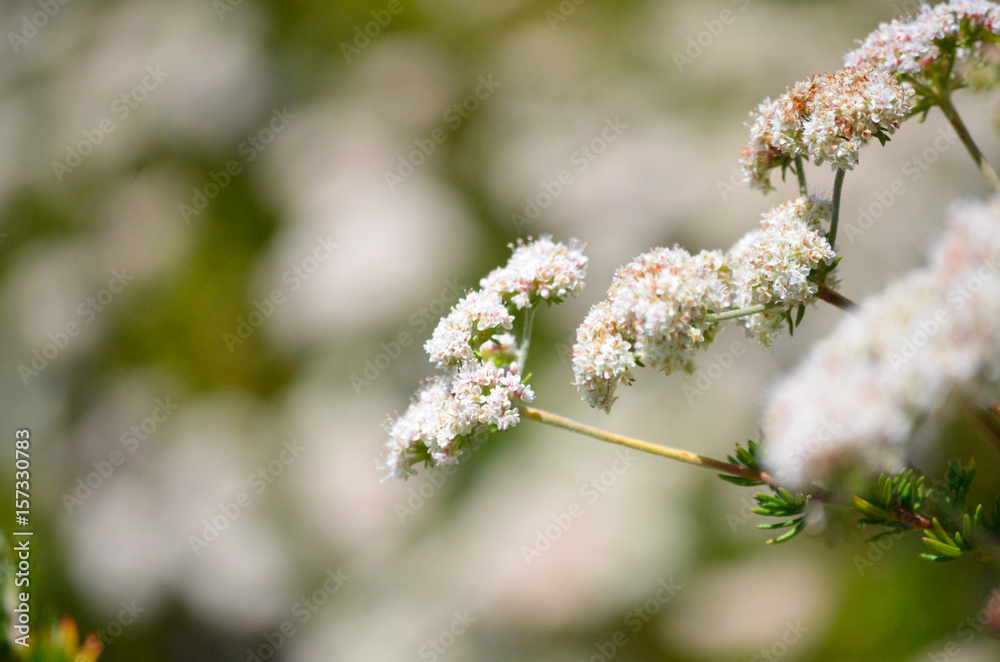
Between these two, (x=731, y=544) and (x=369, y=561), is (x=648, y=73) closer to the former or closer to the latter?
(x=731, y=544)

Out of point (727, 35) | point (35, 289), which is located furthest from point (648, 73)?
point (35, 289)

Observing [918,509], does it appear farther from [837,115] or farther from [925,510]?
[837,115]

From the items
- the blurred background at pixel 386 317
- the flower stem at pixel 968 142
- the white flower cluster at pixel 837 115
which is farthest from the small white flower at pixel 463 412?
the blurred background at pixel 386 317

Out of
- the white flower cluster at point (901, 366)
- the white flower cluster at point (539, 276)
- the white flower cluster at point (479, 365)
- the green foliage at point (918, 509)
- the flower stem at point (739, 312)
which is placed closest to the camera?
the white flower cluster at point (901, 366)

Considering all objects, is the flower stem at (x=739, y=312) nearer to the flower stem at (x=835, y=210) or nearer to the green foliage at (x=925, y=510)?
the flower stem at (x=835, y=210)

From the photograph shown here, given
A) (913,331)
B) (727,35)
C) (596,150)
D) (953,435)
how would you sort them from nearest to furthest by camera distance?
(913,331)
(953,435)
(727,35)
(596,150)
